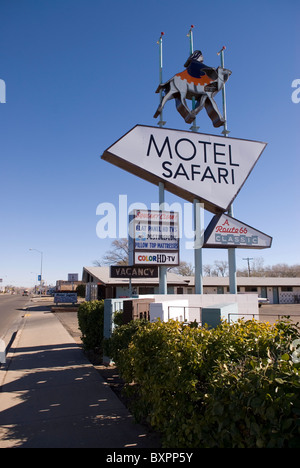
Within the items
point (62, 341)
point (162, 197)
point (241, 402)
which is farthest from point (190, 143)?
point (241, 402)

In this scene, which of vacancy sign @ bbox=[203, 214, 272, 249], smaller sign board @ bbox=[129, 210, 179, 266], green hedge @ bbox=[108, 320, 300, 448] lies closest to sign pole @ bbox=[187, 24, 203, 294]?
vacancy sign @ bbox=[203, 214, 272, 249]

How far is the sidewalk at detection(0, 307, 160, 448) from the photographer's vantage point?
14.1 ft

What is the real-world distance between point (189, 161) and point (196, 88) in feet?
11.5

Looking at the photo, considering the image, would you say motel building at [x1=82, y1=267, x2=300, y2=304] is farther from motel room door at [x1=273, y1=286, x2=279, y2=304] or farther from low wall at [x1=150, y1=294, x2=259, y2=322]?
low wall at [x1=150, y1=294, x2=259, y2=322]

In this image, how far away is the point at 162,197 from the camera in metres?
12.3

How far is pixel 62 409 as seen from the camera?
5.47 meters

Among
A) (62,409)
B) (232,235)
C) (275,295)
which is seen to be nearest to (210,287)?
(275,295)

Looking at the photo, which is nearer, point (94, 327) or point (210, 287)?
point (94, 327)

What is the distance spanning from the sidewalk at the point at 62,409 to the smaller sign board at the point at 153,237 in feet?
12.9

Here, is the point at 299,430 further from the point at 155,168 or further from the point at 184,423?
the point at 155,168

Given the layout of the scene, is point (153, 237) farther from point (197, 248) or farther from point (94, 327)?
point (94, 327)

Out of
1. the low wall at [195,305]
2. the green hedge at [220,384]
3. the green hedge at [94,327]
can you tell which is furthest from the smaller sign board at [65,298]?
the green hedge at [220,384]

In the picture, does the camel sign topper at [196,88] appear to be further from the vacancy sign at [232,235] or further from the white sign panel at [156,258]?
the white sign panel at [156,258]

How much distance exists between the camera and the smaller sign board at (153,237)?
11469 mm
